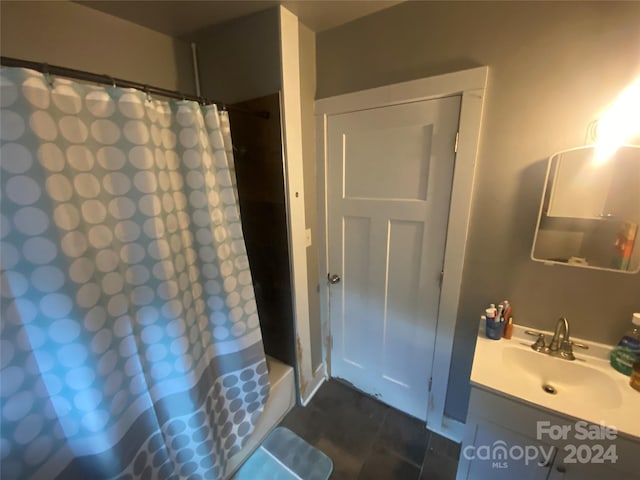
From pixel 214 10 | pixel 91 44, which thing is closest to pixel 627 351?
pixel 214 10

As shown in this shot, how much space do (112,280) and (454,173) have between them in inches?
56.2

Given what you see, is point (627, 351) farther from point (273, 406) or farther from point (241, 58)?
point (241, 58)

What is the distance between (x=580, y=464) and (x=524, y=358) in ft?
1.15

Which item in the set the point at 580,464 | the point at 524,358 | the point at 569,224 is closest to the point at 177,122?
the point at 569,224

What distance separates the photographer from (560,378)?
42.6 inches

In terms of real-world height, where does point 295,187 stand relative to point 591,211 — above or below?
above

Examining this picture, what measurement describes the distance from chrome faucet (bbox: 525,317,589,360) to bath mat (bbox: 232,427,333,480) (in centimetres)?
123

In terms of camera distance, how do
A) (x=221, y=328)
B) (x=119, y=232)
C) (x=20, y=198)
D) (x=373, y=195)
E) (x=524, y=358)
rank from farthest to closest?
1. (x=373, y=195)
2. (x=221, y=328)
3. (x=524, y=358)
4. (x=119, y=232)
5. (x=20, y=198)

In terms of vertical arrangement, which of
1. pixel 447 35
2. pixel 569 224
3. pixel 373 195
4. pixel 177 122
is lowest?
Answer: pixel 569 224

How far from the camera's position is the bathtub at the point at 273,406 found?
143 centimetres

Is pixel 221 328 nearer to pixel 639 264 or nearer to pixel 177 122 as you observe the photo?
pixel 177 122

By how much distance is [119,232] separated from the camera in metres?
0.87

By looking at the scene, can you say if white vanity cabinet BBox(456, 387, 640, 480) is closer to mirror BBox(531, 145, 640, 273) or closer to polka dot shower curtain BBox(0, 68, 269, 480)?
mirror BBox(531, 145, 640, 273)

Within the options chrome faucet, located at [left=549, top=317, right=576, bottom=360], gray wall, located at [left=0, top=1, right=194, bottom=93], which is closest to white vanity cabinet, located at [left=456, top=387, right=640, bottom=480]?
chrome faucet, located at [left=549, top=317, right=576, bottom=360]
